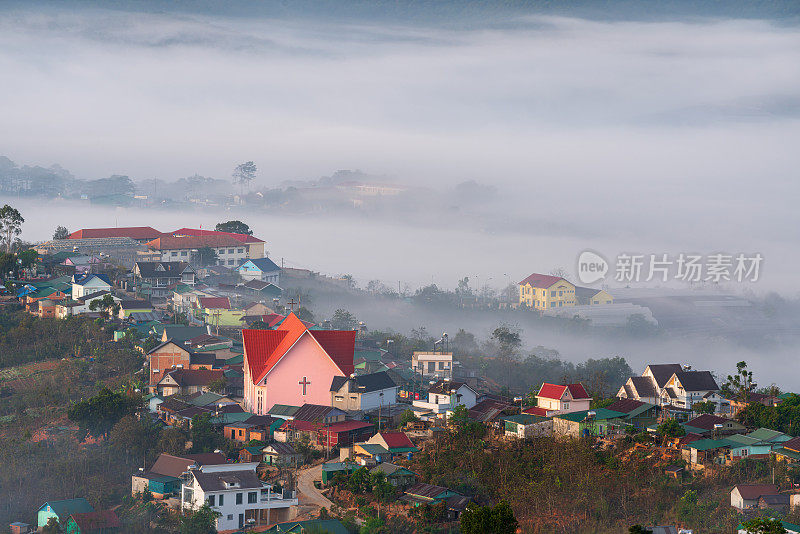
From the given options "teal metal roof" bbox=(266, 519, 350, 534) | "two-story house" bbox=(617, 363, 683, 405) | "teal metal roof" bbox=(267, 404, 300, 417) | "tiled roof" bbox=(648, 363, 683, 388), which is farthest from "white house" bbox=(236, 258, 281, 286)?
"teal metal roof" bbox=(266, 519, 350, 534)

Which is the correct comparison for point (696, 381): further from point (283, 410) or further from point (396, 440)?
point (283, 410)

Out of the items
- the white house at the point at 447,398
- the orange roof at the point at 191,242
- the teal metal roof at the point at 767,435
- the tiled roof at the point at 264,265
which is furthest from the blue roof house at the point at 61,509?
the orange roof at the point at 191,242

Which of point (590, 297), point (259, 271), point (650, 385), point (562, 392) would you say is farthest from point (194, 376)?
point (590, 297)

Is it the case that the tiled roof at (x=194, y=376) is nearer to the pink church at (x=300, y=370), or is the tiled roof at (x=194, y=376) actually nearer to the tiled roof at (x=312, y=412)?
the pink church at (x=300, y=370)

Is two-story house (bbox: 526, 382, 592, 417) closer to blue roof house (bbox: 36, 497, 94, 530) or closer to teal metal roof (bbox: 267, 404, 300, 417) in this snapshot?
teal metal roof (bbox: 267, 404, 300, 417)

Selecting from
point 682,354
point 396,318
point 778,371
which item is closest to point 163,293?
point 396,318

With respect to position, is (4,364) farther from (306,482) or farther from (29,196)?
(29,196)
